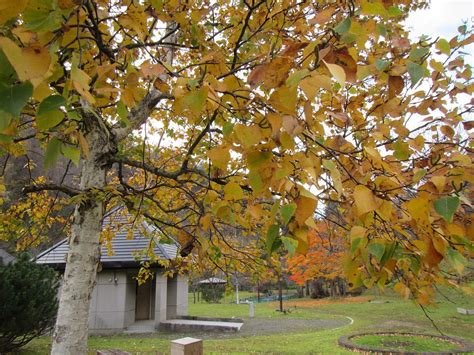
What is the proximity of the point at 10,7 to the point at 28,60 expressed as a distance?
17cm

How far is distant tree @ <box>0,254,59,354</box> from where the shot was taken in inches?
289

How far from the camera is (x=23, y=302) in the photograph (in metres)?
7.73

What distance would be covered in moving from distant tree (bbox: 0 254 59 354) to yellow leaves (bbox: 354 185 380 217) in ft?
27.1

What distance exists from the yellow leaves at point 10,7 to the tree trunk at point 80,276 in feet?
7.30

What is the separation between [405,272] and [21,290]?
27.1ft

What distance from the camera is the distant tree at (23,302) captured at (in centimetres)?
735

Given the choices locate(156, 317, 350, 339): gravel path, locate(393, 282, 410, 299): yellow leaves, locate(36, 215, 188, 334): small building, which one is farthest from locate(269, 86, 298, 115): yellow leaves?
locate(156, 317, 350, 339): gravel path

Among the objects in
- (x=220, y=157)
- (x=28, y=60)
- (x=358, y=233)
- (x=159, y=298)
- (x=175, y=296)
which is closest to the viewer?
(x=28, y=60)

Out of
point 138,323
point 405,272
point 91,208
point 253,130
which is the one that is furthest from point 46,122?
point 138,323

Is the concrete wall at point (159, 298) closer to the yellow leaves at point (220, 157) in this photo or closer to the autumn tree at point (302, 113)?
the autumn tree at point (302, 113)

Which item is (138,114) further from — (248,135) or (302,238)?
(302,238)

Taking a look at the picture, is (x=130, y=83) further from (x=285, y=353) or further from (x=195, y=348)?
(x=285, y=353)

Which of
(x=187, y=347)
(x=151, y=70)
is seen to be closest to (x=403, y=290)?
(x=151, y=70)

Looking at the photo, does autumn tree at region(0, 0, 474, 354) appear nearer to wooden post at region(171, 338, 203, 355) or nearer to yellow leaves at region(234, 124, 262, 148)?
yellow leaves at region(234, 124, 262, 148)
